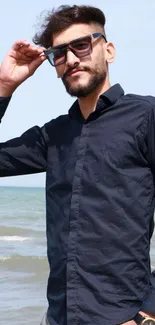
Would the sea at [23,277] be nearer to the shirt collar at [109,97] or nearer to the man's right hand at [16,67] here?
the man's right hand at [16,67]

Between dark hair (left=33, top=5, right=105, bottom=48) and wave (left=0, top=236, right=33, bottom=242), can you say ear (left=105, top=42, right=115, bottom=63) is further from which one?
wave (left=0, top=236, right=33, bottom=242)

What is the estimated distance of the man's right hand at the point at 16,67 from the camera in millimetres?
3357

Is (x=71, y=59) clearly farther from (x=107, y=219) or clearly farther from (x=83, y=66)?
(x=107, y=219)

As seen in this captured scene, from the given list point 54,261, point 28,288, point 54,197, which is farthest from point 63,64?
point 28,288

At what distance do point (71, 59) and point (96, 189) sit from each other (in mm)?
633

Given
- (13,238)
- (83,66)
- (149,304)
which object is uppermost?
(83,66)

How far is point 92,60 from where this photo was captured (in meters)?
3.00

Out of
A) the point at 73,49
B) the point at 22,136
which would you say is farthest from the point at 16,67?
the point at 73,49

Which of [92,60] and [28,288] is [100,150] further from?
[28,288]

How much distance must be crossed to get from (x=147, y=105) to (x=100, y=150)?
0.96 feet

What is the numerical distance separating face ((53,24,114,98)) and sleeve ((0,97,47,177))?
1.27ft

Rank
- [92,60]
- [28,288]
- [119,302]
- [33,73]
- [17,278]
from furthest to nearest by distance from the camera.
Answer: [17,278] → [28,288] → [33,73] → [92,60] → [119,302]

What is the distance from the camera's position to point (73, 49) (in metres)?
3.01

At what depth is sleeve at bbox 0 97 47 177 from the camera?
10.8 ft
